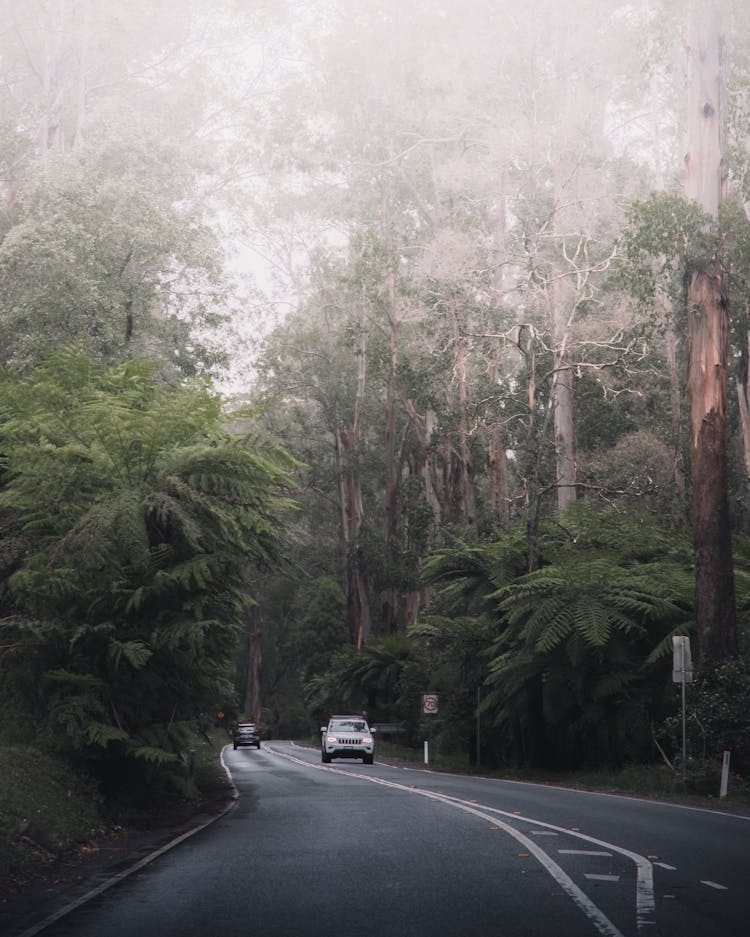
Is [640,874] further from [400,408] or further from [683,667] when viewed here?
[400,408]

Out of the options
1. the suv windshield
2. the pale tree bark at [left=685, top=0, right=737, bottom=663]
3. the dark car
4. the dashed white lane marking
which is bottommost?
the dark car

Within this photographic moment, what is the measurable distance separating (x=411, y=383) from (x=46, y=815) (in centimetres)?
3413

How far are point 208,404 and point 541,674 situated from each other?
43.3 ft

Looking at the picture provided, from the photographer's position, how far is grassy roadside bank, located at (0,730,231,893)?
11195 millimetres

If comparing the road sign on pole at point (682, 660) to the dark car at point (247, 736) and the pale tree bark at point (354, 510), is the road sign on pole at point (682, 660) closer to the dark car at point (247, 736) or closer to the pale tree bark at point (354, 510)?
the pale tree bark at point (354, 510)

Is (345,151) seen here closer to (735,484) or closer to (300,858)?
(735,484)

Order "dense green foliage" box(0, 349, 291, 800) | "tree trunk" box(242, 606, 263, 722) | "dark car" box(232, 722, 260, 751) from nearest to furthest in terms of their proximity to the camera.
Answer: "dense green foliage" box(0, 349, 291, 800), "dark car" box(232, 722, 260, 751), "tree trunk" box(242, 606, 263, 722)

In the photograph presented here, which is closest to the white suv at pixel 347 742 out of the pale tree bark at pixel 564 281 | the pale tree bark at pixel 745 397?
the pale tree bark at pixel 564 281

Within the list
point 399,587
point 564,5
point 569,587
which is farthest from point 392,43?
point 569,587

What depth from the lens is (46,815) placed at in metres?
12.8

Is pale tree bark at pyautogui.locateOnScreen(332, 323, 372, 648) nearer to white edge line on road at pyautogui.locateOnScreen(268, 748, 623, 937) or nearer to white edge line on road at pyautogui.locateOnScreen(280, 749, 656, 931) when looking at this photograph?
white edge line on road at pyautogui.locateOnScreen(268, 748, 623, 937)

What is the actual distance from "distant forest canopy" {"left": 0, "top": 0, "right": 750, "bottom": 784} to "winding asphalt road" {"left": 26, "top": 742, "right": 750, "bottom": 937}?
3073 mm

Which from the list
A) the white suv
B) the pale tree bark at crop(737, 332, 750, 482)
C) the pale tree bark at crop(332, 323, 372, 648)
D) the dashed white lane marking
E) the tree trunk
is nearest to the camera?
the dashed white lane marking

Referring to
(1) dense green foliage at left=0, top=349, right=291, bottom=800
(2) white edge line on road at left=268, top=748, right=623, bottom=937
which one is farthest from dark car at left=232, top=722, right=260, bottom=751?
(1) dense green foliage at left=0, top=349, right=291, bottom=800
